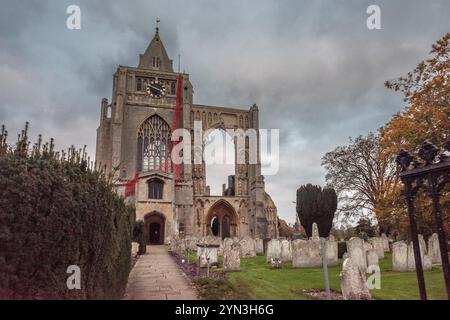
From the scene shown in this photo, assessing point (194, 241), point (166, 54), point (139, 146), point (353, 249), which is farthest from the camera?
point (166, 54)

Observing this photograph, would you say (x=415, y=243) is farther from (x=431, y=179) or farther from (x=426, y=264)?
(x=426, y=264)

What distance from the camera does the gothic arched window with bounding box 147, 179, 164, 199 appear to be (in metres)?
29.1

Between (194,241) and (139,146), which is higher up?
(139,146)

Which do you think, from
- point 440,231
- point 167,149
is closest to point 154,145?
point 167,149

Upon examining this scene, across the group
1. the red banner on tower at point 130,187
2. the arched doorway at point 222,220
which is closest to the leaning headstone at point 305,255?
the red banner on tower at point 130,187

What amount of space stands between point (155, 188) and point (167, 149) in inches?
308

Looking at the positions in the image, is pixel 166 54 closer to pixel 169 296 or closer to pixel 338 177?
pixel 338 177

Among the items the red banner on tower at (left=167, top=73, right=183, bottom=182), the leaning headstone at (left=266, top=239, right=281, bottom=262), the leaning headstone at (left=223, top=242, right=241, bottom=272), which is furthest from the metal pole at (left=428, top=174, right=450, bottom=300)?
the red banner on tower at (left=167, top=73, right=183, bottom=182)

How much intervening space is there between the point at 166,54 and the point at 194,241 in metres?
29.9

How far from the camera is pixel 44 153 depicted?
3.28 metres

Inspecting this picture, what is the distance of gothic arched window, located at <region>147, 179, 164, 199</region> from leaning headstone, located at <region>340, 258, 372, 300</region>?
25.1 metres

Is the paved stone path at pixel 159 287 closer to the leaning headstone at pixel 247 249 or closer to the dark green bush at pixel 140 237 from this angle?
the dark green bush at pixel 140 237

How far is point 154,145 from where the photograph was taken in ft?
117
